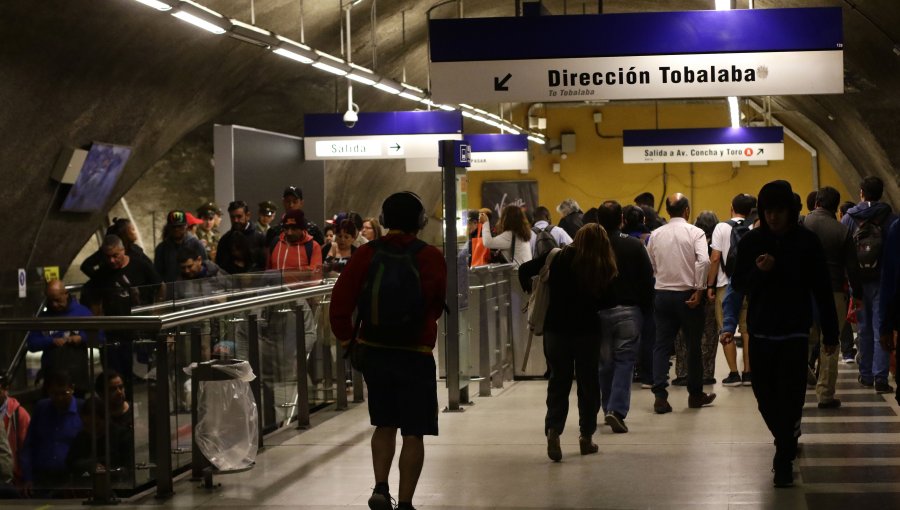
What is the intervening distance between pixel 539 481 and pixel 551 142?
2532cm

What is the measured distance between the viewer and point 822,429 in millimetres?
8883

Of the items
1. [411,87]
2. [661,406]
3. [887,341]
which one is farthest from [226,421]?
[411,87]

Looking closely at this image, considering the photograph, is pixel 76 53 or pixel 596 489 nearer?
pixel 596 489

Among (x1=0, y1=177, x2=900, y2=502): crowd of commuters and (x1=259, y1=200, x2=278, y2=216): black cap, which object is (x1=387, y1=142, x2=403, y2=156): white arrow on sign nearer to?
(x1=259, y1=200, x2=278, y2=216): black cap

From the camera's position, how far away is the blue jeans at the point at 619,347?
8.67 meters

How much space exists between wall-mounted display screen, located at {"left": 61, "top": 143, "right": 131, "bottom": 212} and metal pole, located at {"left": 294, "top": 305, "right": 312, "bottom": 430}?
17.6ft

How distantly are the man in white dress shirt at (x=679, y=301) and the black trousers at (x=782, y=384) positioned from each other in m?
2.98

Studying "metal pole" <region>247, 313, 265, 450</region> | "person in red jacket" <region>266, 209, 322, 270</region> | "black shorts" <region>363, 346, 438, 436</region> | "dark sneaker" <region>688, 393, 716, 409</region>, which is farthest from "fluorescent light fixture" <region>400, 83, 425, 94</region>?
"black shorts" <region>363, 346, 438, 436</region>

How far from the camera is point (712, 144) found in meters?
22.7

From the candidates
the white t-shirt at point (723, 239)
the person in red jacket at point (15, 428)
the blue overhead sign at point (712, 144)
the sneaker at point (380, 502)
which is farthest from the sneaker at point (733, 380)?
the blue overhead sign at point (712, 144)

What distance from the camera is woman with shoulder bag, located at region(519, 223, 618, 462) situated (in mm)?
7734

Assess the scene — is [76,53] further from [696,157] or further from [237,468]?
[696,157]

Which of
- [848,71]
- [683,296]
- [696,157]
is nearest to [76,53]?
[683,296]

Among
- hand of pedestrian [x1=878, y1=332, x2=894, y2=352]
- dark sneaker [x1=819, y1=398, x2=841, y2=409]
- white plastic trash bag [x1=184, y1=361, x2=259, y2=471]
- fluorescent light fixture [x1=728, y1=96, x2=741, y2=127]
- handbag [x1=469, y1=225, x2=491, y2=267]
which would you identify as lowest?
dark sneaker [x1=819, y1=398, x2=841, y2=409]
